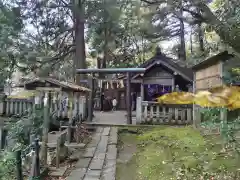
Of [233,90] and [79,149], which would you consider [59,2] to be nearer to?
[79,149]

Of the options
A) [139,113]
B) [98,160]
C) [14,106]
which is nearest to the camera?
[98,160]

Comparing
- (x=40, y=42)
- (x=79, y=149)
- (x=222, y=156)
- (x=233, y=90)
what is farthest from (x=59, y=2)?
(x=233, y=90)

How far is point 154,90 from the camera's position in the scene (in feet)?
58.5

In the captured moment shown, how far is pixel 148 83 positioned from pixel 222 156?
11206mm

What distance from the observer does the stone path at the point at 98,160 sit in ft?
19.3

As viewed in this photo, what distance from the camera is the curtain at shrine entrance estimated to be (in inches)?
687

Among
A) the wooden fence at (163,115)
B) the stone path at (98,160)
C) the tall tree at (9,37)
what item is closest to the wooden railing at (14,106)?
the tall tree at (9,37)

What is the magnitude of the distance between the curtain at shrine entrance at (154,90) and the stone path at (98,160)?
8056mm

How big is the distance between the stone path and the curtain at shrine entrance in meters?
8.06

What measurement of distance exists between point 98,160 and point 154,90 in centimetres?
1130

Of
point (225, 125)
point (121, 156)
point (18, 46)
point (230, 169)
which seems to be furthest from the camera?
point (18, 46)

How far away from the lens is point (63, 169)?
6445 millimetres

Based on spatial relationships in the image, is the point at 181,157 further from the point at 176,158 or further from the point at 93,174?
the point at 93,174

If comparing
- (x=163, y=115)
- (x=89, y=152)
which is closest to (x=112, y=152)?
(x=89, y=152)
